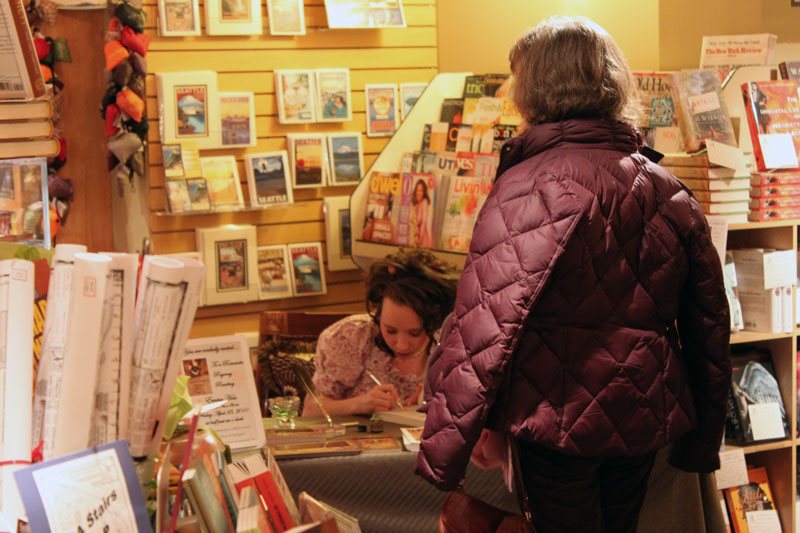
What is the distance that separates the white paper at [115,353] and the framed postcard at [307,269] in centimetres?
371

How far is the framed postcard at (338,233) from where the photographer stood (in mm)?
4941

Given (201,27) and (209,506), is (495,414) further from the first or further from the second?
(201,27)

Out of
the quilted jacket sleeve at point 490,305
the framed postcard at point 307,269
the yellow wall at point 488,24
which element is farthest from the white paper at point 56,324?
the yellow wall at point 488,24

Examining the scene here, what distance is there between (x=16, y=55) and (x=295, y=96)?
3.35 meters

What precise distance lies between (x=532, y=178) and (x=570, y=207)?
13cm

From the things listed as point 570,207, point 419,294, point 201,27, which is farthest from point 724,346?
point 201,27

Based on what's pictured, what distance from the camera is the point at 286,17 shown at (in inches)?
188

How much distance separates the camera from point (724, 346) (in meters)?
2.31

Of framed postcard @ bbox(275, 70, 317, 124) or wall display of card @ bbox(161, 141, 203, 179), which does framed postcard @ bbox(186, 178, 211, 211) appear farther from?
framed postcard @ bbox(275, 70, 317, 124)

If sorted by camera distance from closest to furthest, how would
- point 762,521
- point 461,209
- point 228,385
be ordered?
point 228,385 < point 762,521 < point 461,209

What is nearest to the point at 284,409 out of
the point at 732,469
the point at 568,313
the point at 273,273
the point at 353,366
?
the point at 353,366

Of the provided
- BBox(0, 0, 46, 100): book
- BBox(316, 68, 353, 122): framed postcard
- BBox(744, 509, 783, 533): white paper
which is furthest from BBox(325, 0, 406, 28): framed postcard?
BBox(0, 0, 46, 100): book

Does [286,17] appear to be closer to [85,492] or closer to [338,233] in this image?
[338,233]

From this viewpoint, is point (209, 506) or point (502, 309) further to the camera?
point (502, 309)
